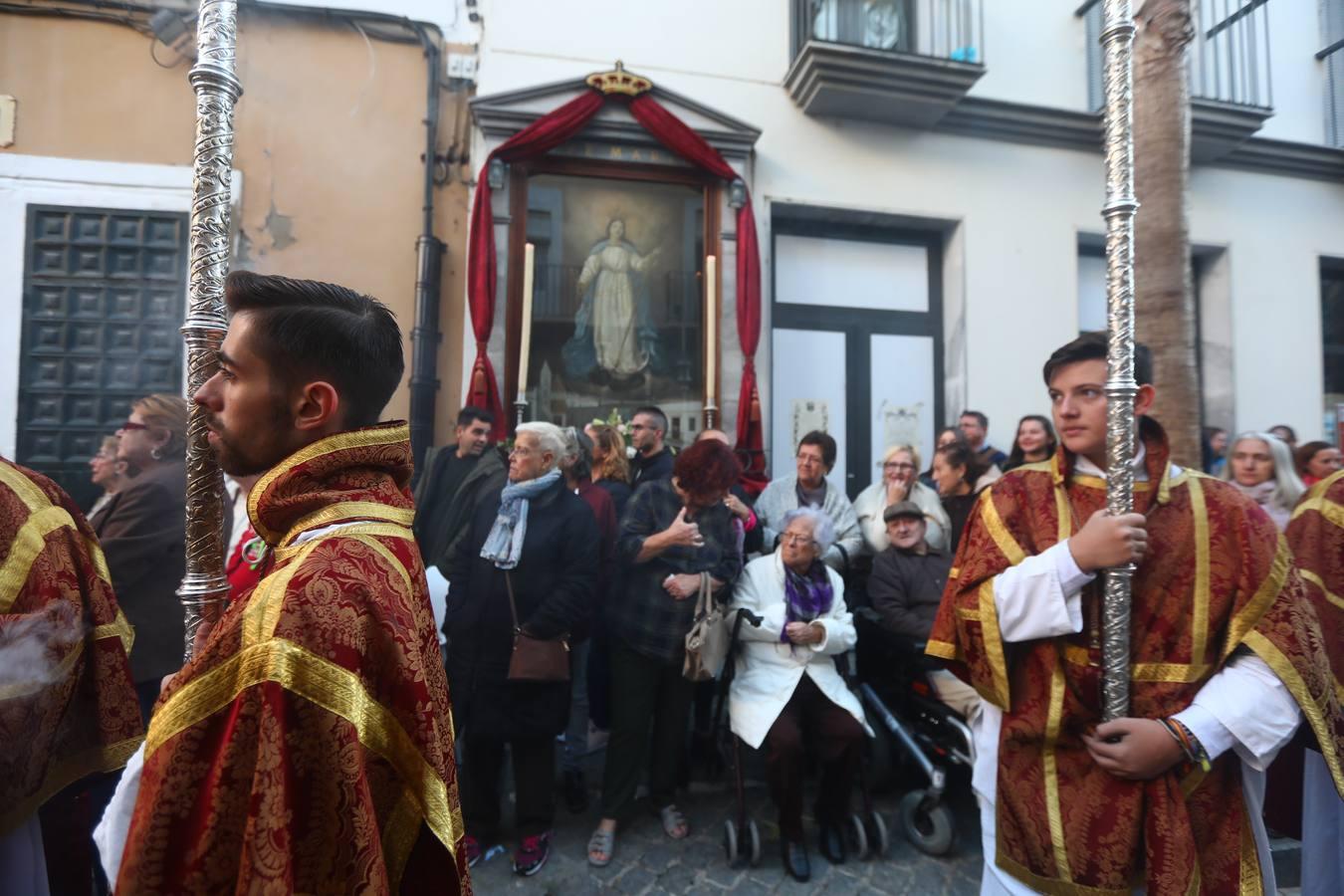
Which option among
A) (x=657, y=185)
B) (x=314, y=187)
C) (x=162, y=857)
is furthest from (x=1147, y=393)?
(x=314, y=187)

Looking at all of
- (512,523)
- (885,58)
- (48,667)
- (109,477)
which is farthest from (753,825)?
(885,58)

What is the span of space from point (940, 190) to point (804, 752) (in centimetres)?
614

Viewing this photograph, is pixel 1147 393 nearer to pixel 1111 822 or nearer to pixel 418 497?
pixel 1111 822

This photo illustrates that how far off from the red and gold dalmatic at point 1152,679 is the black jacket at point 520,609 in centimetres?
188

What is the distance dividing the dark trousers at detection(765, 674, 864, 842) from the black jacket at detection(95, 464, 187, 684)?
8.61 ft

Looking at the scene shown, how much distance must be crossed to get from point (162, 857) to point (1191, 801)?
2.11m

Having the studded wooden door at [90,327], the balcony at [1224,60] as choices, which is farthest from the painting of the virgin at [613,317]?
the balcony at [1224,60]

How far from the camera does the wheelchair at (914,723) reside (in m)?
3.63

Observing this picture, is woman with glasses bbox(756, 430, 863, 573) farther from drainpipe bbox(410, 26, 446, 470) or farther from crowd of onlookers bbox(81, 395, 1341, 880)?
drainpipe bbox(410, 26, 446, 470)

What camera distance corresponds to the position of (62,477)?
20.2 feet

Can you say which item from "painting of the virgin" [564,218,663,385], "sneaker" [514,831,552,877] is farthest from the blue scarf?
"painting of the virgin" [564,218,663,385]

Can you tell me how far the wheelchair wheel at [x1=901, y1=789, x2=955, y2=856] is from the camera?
3.59 metres

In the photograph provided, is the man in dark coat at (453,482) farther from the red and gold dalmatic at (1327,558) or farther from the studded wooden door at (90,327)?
the red and gold dalmatic at (1327,558)

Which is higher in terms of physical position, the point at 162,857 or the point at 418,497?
the point at 418,497
